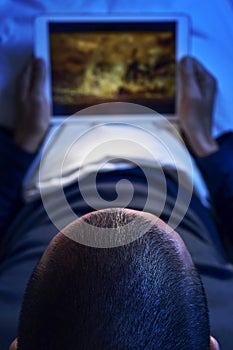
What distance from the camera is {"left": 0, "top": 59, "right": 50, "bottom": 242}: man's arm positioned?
882 millimetres

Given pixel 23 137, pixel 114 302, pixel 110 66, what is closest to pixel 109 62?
pixel 110 66

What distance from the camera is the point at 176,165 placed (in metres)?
0.86

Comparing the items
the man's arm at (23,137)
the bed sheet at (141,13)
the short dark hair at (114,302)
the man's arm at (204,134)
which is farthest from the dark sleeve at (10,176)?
the short dark hair at (114,302)

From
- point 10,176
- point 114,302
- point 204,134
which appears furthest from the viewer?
point 204,134

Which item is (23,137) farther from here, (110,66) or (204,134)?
(204,134)

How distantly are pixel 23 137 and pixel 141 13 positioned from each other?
29 centimetres

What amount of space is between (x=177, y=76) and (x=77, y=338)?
2.43ft

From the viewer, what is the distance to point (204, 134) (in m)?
1.01

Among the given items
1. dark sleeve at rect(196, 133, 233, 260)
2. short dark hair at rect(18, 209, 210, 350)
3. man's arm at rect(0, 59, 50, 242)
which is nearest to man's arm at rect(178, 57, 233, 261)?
dark sleeve at rect(196, 133, 233, 260)

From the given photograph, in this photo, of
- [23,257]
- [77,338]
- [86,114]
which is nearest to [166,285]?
[77,338]

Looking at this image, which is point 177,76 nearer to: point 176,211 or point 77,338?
point 176,211

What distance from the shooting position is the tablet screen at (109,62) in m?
0.96

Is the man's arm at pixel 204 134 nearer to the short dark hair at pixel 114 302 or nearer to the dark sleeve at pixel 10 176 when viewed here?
the dark sleeve at pixel 10 176

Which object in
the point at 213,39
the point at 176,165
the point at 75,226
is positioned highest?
the point at 75,226
